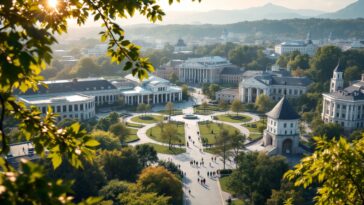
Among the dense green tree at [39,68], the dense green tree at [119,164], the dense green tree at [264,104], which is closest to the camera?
the dense green tree at [39,68]

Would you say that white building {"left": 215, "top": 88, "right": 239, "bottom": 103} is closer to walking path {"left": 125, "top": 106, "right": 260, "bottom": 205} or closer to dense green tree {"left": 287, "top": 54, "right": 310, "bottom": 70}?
walking path {"left": 125, "top": 106, "right": 260, "bottom": 205}

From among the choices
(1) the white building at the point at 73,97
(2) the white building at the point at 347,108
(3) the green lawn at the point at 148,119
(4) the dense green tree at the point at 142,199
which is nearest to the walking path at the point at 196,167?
(3) the green lawn at the point at 148,119

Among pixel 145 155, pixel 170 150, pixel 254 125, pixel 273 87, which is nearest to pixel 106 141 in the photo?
pixel 145 155

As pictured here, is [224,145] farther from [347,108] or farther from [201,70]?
[201,70]

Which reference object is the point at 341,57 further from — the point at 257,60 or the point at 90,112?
the point at 90,112

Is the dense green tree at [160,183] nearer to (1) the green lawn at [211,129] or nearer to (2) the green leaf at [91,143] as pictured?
(1) the green lawn at [211,129]

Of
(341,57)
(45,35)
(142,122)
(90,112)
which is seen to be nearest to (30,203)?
(45,35)

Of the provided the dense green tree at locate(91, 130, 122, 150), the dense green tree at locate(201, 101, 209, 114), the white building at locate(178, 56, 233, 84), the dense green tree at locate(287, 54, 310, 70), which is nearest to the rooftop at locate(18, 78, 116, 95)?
the dense green tree at locate(201, 101, 209, 114)
